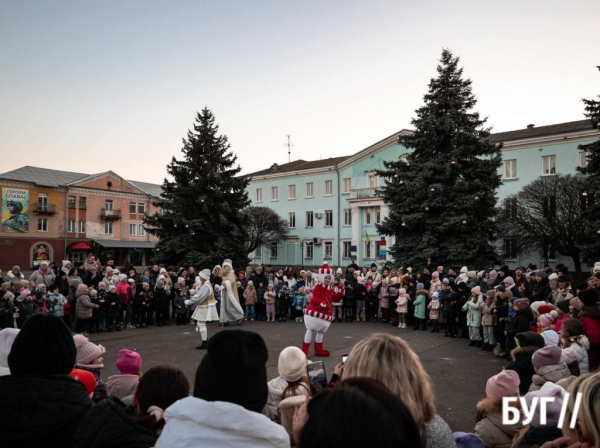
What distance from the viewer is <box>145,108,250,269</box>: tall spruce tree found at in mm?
30641

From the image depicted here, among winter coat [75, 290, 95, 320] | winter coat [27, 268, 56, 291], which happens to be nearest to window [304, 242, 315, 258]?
winter coat [27, 268, 56, 291]

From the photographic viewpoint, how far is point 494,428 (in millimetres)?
3984

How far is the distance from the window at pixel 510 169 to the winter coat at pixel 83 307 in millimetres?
38832

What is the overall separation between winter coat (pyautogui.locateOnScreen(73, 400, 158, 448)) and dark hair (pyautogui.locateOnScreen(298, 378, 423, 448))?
5.51 feet

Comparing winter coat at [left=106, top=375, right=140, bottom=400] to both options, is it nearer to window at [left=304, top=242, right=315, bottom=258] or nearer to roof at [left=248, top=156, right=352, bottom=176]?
window at [left=304, top=242, right=315, bottom=258]

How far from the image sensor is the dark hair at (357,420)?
1397 mm

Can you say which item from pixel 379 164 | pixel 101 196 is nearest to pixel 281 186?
pixel 379 164

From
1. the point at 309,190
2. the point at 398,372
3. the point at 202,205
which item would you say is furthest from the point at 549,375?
the point at 309,190

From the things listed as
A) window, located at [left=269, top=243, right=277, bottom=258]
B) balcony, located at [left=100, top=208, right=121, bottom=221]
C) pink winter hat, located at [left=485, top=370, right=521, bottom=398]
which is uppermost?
balcony, located at [left=100, top=208, right=121, bottom=221]

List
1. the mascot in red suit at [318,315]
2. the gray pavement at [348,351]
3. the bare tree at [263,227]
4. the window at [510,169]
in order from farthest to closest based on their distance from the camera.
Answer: the bare tree at [263,227], the window at [510,169], the mascot in red suit at [318,315], the gray pavement at [348,351]

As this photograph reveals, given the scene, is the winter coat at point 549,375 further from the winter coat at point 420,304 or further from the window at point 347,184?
the window at point 347,184

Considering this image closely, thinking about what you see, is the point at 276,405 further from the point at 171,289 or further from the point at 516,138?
the point at 516,138

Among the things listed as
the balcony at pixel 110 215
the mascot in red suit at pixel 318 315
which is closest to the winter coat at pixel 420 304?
the mascot in red suit at pixel 318 315

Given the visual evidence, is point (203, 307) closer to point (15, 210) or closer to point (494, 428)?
point (494, 428)
